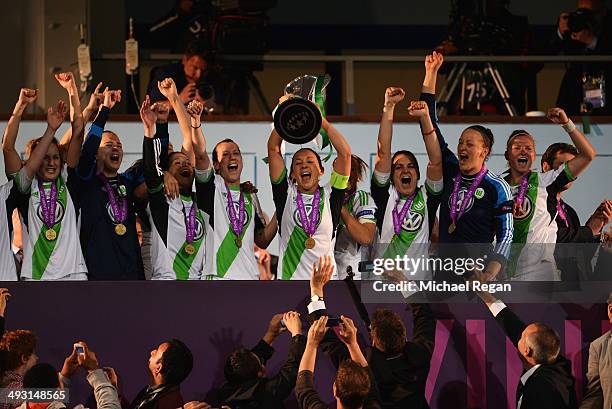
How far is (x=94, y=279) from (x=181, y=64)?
8.43 feet

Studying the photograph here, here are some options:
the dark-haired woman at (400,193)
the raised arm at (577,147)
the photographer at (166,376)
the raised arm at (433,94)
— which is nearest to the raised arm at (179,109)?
the dark-haired woman at (400,193)

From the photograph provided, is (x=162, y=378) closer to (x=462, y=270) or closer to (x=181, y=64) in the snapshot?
(x=462, y=270)

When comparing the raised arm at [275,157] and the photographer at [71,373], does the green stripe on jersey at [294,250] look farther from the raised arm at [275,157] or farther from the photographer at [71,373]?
the photographer at [71,373]

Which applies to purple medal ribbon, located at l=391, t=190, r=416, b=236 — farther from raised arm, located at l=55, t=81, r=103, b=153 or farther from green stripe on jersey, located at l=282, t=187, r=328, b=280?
raised arm, located at l=55, t=81, r=103, b=153

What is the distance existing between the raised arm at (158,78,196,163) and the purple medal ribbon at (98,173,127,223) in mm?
490

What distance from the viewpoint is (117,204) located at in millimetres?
8102

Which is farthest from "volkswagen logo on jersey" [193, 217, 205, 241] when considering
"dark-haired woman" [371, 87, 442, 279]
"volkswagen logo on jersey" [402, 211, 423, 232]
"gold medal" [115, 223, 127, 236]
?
"volkswagen logo on jersey" [402, 211, 423, 232]

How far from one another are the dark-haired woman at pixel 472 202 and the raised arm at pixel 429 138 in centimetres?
9

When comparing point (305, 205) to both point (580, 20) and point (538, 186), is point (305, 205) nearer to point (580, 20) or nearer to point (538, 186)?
point (538, 186)

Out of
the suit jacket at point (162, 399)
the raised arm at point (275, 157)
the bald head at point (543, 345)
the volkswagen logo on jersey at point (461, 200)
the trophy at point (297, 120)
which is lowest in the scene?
the suit jacket at point (162, 399)

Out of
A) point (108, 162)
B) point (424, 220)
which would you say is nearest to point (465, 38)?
point (424, 220)

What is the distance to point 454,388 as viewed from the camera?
7559mm

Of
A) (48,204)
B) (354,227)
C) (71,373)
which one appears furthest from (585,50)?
(71,373)

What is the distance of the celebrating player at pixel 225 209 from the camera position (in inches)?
325
